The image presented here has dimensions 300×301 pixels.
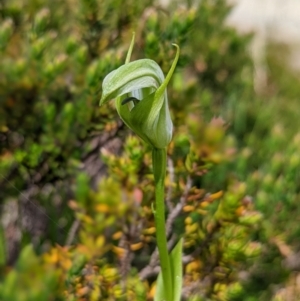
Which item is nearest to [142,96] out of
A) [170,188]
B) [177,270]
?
[177,270]

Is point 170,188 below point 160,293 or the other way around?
the other way around

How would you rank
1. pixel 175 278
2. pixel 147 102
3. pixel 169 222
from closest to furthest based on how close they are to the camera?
pixel 147 102 → pixel 175 278 → pixel 169 222

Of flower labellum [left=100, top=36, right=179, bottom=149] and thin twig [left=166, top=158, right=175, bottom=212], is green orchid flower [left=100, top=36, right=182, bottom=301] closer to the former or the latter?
flower labellum [left=100, top=36, right=179, bottom=149]

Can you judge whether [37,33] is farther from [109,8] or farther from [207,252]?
[207,252]

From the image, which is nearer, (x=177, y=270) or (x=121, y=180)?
(x=177, y=270)

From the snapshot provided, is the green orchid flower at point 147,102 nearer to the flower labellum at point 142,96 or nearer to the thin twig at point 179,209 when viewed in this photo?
the flower labellum at point 142,96

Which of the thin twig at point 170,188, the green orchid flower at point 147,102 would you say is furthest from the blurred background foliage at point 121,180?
the green orchid flower at point 147,102

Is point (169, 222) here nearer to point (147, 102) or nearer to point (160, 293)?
point (160, 293)
